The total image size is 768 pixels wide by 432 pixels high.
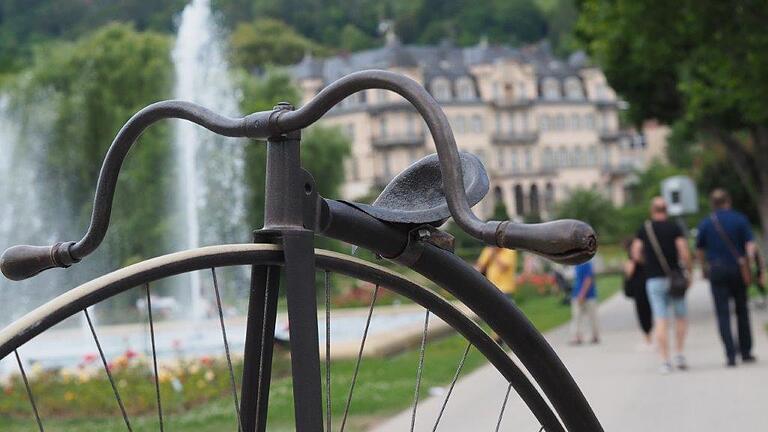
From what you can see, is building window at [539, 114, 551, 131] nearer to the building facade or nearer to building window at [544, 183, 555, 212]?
the building facade

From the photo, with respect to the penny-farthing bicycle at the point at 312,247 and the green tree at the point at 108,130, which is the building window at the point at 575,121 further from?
the penny-farthing bicycle at the point at 312,247

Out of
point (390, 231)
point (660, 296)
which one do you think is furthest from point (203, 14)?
point (390, 231)

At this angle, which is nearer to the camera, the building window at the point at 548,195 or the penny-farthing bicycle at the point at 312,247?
the penny-farthing bicycle at the point at 312,247

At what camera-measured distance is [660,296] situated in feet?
43.6

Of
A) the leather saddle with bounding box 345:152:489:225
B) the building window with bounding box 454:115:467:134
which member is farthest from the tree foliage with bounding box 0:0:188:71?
the leather saddle with bounding box 345:152:489:225

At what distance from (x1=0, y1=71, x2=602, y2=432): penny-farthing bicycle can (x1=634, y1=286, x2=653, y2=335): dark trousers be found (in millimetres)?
13981

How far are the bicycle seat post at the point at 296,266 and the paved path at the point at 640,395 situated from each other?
23.0 ft

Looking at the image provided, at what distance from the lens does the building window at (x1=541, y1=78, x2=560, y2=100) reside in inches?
4540

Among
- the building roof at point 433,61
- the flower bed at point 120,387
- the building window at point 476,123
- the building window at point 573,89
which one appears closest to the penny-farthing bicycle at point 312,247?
the flower bed at point 120,387

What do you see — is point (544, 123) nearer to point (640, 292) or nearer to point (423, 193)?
point (640, 292)

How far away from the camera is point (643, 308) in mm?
16297

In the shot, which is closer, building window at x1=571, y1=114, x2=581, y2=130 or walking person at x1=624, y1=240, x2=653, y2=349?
walking person at x1=624, y1=240, x2=653, y2=349

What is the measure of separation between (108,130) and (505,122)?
235ft

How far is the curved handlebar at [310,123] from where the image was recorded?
198 centimetres
